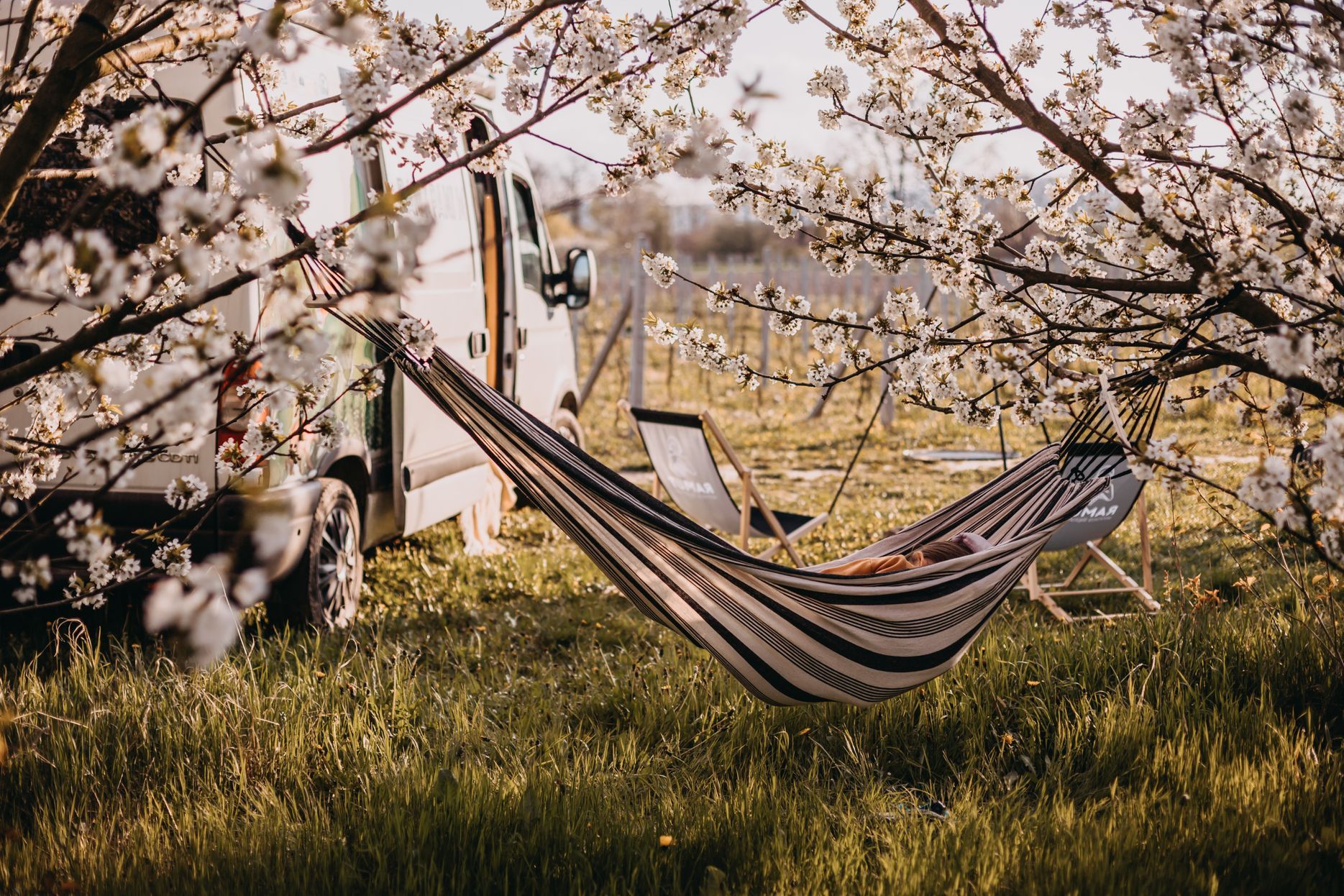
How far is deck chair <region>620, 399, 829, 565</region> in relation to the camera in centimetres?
421

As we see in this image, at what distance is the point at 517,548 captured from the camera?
5453mm

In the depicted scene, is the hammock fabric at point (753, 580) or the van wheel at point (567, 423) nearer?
the hammock fabric at point (753, 580)

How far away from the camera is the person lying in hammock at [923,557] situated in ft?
10.1

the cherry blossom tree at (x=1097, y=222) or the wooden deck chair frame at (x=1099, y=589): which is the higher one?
the cherry blossom tree at (x=1097, y=222)

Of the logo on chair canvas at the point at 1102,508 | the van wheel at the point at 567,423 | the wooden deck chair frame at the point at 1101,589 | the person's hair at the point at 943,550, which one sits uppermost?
the van wheel at the point at 567,423

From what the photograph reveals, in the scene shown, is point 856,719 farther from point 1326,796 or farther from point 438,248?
point 438,248

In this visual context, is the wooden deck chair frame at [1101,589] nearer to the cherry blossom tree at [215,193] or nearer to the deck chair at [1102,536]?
the deck chair at [1102,536]

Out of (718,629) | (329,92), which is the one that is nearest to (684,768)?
(718,629)

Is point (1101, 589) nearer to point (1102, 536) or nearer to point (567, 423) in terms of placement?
point (1102, 536)

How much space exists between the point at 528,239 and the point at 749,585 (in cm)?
350

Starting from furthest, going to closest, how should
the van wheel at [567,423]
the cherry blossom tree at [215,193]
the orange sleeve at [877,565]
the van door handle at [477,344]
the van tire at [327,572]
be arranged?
the van wheel at [567,423] → the van door handle at [477,344] → the van tire at [327,572] → the orange sleeve at [877,565] → the cherry blossom tree at [215,193]

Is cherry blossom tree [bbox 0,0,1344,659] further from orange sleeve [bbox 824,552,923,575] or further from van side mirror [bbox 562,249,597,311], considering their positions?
van side mirror [bbox 562,249,597,311]

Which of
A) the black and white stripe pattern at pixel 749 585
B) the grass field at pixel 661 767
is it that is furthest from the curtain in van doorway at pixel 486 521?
the black and white stripe pattern at pixel 749 585

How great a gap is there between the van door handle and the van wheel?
4.32ft
